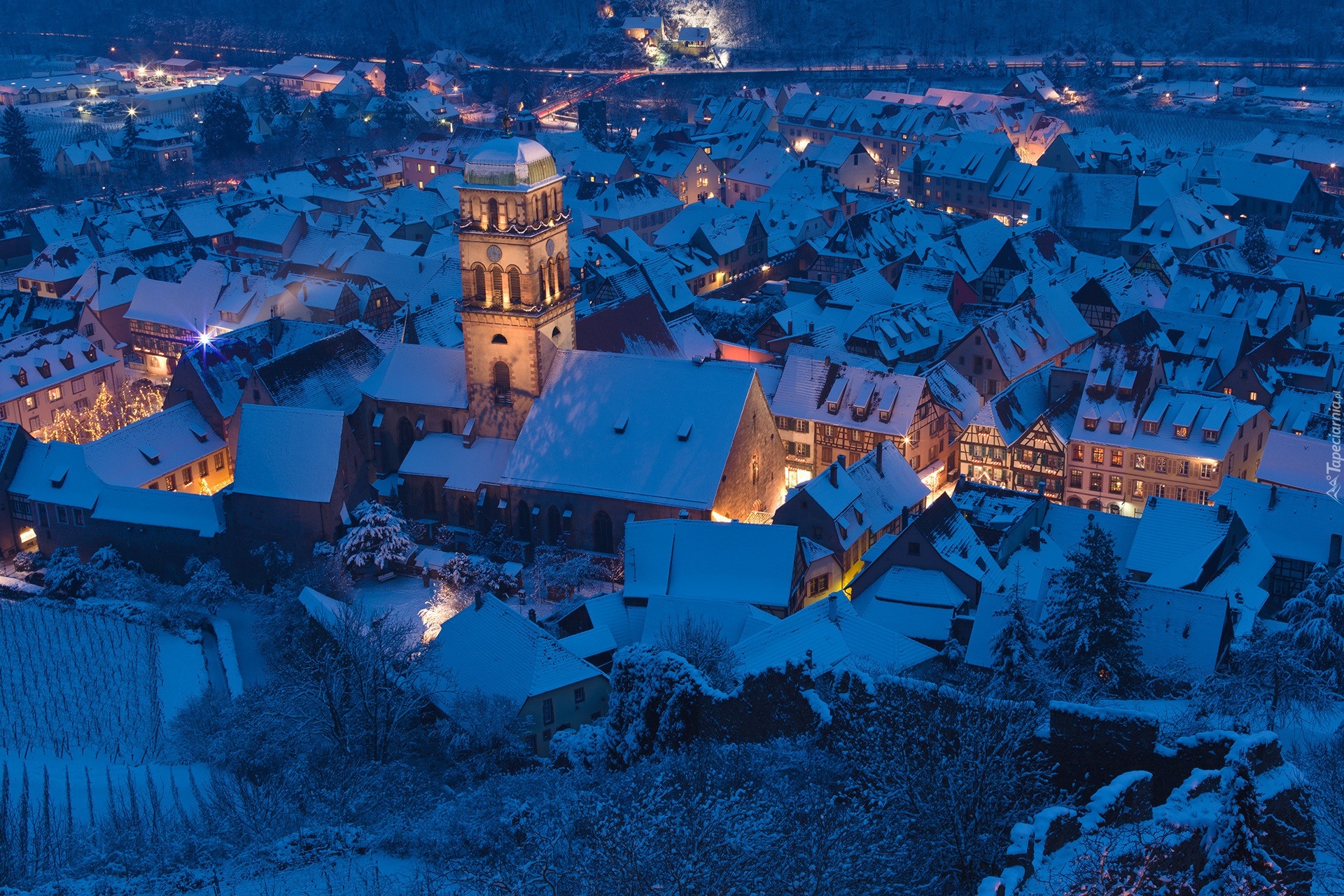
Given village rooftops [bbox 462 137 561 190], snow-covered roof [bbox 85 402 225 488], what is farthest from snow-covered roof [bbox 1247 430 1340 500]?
snow-covered roof [bbox 85 402 225 488]

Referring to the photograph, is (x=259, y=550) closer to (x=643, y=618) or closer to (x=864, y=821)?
(x=643, y=618)

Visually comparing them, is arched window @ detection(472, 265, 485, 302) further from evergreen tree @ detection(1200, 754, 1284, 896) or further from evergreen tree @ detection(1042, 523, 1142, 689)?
evergreen tree @ detection(1200, 754, 1284, 896)

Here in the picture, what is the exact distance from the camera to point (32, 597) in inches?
2280

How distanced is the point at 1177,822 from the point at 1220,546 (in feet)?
110

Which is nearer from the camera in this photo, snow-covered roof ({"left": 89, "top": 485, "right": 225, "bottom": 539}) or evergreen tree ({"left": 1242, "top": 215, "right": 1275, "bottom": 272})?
snow-covered roof ({"left": 89, "top": 485, "right": 225, "bottom": 539})

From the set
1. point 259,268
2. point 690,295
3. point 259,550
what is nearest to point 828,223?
point 690,295

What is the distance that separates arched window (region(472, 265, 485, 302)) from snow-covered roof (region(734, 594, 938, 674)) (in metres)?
22.9

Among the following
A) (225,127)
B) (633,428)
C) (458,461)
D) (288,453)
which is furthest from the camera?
(225,127)

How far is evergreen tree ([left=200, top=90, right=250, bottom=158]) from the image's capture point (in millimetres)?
160875

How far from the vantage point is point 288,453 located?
59906 mm

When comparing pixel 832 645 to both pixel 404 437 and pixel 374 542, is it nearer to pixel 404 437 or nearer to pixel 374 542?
pixel 374 542

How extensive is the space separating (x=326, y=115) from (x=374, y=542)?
132m

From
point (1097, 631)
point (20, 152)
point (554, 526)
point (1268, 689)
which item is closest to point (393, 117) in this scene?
point (20, 152)

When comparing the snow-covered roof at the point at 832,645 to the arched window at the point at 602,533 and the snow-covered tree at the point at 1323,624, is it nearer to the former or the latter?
the snow-covered tree at the point at 1323,624
